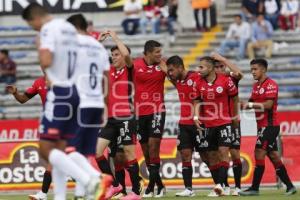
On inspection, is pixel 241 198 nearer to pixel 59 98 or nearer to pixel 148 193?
pixel 148 193

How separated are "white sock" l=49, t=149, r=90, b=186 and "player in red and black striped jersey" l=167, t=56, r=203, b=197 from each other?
6.19 m

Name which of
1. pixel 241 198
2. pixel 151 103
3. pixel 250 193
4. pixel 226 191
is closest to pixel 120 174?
pixel 151 103

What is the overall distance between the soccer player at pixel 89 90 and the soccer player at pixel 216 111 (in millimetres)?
5149

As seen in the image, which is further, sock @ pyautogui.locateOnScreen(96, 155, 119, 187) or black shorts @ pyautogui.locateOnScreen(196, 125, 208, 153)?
black shorts @ pyautogui.locateOnScreen(196, 125, 208, 153)

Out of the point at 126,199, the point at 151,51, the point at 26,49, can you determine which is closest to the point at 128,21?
the point at 26,49

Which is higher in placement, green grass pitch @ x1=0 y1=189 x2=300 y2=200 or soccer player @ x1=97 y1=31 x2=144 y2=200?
soccer player @ x1=97 y1=31 x2=144 y2=200

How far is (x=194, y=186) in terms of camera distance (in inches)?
824

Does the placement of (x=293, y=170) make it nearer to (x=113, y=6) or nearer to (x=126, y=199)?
(x=126, y=199)

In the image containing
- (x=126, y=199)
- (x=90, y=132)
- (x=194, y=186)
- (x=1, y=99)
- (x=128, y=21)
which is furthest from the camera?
(x=128, y=21)

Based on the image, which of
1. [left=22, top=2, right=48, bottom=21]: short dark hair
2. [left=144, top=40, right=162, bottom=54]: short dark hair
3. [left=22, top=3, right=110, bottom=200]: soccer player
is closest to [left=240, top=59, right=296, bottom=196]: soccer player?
[left=144, top=40, right=162, bottom=54]: short dark hair

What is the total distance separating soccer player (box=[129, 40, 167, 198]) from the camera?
1866 centimetres

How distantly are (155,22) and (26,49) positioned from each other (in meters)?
4.39

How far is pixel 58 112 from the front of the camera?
12.9 meters

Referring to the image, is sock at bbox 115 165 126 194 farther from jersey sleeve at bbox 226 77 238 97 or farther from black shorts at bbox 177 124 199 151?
jersey sleeve at bbox 226 77 238 97
